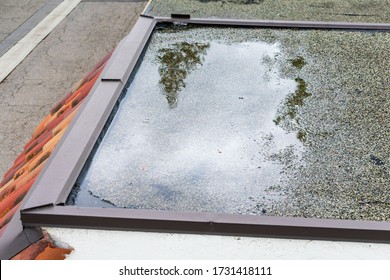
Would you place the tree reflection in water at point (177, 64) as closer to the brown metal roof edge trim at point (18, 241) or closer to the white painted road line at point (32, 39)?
the brown metal roof edge trim at point (18, 241)

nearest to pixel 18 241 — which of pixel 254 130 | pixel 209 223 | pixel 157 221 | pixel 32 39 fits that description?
pixel 157 221

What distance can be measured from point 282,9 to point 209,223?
→ 5431 mm

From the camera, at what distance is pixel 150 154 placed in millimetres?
4027

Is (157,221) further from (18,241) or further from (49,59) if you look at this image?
(49,59)

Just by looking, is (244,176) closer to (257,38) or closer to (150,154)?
(150,154)

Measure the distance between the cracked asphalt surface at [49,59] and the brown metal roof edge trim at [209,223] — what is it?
4.68m

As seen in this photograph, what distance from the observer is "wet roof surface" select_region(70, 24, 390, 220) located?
11.8ft

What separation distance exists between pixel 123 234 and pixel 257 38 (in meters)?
3.36

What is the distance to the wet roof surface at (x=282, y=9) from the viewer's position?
7617 mm

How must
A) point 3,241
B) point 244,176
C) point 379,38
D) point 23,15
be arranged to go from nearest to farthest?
point 3,241, point 244,176, point 379,38, point 23,15

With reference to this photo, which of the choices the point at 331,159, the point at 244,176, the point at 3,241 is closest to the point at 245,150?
the point at 244,176

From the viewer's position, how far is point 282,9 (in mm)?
7844

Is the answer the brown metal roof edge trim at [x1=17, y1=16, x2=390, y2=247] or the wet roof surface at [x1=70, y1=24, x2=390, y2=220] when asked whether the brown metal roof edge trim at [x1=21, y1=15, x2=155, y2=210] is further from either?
the wet roof surface at [x1=70, y1=24, x2=390, y2=220]

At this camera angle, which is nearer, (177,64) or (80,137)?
(80,137)
